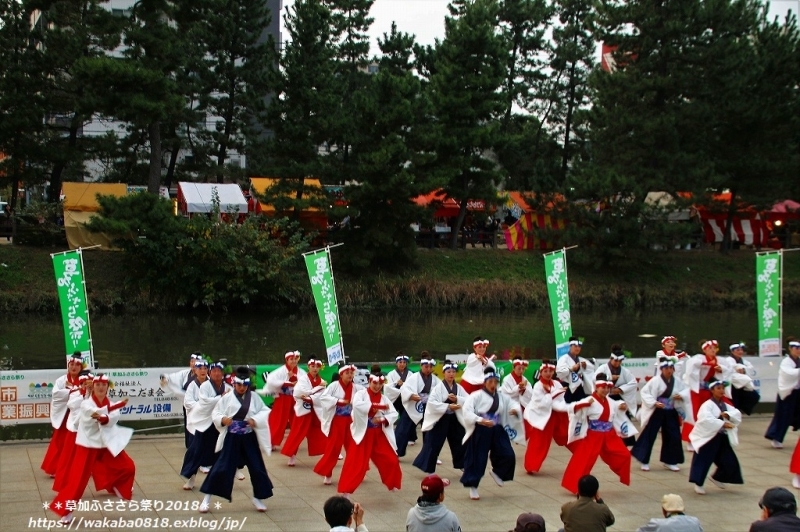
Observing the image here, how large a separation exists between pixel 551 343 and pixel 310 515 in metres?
19.6

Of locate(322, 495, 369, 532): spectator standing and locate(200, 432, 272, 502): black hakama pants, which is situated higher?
locate(322, 495, 369, 532): spectator standing

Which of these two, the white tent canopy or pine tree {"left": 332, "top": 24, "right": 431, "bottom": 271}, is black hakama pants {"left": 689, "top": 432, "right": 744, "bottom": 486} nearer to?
pine tree {"left": 332, "top": 24, "right": 431, "bottom": 271}

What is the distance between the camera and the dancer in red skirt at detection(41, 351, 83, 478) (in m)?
11.0

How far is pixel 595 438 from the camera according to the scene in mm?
11406

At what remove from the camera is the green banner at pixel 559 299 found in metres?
17.3

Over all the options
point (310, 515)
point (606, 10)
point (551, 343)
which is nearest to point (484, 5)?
point (606, 10)

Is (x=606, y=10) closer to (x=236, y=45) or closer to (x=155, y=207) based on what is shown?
(x=236, y=45)

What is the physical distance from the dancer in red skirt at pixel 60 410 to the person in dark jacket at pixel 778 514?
24.3 feet

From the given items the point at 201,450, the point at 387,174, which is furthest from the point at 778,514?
the point at 387,174

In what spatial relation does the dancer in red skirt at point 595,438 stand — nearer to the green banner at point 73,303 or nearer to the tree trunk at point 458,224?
the green banner at point 73,303

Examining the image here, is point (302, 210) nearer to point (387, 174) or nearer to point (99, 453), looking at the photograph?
point (387, 174)

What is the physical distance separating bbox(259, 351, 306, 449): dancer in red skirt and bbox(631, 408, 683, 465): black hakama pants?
15.8 ft

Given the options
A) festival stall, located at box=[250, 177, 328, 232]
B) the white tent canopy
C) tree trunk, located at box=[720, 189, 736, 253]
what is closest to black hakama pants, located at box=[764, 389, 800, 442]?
festival stall, located at box=[250, 177, 328, 232]

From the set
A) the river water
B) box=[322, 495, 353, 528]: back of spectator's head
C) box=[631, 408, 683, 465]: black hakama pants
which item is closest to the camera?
box=[322, 495, 353, 528]: back of spectator's head
